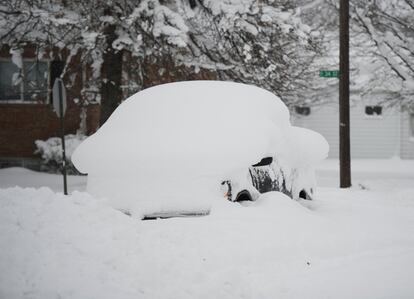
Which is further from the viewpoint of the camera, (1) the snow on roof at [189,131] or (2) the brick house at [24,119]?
(2) the brick house at [24,119]

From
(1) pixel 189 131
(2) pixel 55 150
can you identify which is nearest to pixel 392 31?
(1) pixel 189 131

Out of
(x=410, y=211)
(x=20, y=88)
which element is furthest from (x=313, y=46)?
(x=20, y=88)

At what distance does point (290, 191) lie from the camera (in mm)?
7832

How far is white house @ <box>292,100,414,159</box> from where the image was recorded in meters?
25.6

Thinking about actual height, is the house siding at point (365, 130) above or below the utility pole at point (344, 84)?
below

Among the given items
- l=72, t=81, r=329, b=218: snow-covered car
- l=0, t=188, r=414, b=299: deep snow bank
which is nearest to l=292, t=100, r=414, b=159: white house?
l=72, t=81, r=329, b=218: snow-covered car

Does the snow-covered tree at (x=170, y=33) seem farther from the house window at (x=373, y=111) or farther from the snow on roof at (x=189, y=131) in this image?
the house window at (x=373, y=111)

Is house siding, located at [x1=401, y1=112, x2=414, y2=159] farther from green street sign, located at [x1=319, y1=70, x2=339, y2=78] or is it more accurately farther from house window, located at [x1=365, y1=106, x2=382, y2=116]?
green street sign, located at [x1=319, y1=70, x2=339, y2=78]

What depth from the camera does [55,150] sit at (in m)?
17.4

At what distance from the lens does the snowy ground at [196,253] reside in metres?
4.81

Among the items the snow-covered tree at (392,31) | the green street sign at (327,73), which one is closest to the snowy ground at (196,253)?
the green street sign at (327,73)

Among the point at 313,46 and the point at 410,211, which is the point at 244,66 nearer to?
the point at 313,46

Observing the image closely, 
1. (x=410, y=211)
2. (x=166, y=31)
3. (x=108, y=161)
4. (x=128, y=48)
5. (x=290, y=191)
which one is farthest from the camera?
(x=128, y=48)

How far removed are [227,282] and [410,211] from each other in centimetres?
551
